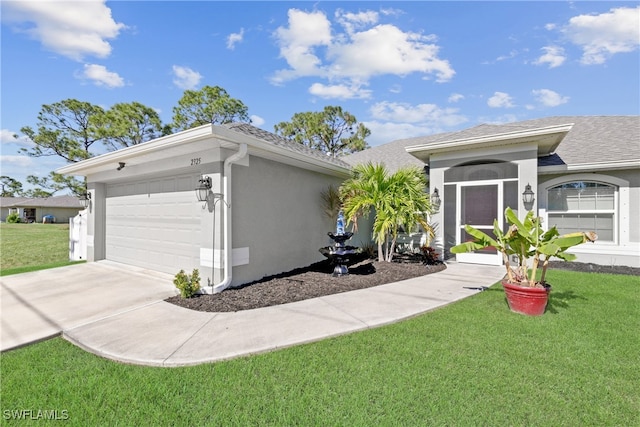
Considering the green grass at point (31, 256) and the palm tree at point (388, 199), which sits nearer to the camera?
the palm tree at point (388, 199)

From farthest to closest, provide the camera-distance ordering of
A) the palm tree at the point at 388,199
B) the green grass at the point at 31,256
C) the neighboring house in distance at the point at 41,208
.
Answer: the neighboring house in distance at the point at 41,208 < the green grass at the point at 31,256 < the palm tree at the point at 388,199

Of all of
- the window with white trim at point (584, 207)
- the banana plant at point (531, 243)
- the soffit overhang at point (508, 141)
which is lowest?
the banana plant at point (531, 243)

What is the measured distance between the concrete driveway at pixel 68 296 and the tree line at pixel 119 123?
54.5ft

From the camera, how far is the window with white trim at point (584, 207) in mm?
8359

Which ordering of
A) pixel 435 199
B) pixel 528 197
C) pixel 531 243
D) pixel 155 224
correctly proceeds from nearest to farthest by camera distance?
pixel 531 243, pixel 155 224, pixel 528 197, pixel 435 199

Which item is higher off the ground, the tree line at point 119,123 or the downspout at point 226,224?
the tree line at point 119,123

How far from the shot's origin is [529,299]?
4.40 m

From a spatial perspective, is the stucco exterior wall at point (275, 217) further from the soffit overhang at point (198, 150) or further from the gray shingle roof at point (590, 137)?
the gray shingle roof at point (590, 137)

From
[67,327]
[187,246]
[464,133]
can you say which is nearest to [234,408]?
[67,327]

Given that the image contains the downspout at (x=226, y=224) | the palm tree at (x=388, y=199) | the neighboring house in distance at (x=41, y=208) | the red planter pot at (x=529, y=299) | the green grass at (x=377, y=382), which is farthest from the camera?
the neighboring house in distance at (x=41, y=208)

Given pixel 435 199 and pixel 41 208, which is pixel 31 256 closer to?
pixel 435 199

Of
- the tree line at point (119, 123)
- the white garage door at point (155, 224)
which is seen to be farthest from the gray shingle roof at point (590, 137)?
the tree line at point (119, 123)

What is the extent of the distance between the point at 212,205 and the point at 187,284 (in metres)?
1.62

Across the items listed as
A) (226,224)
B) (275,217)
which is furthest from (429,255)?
(226,224)
